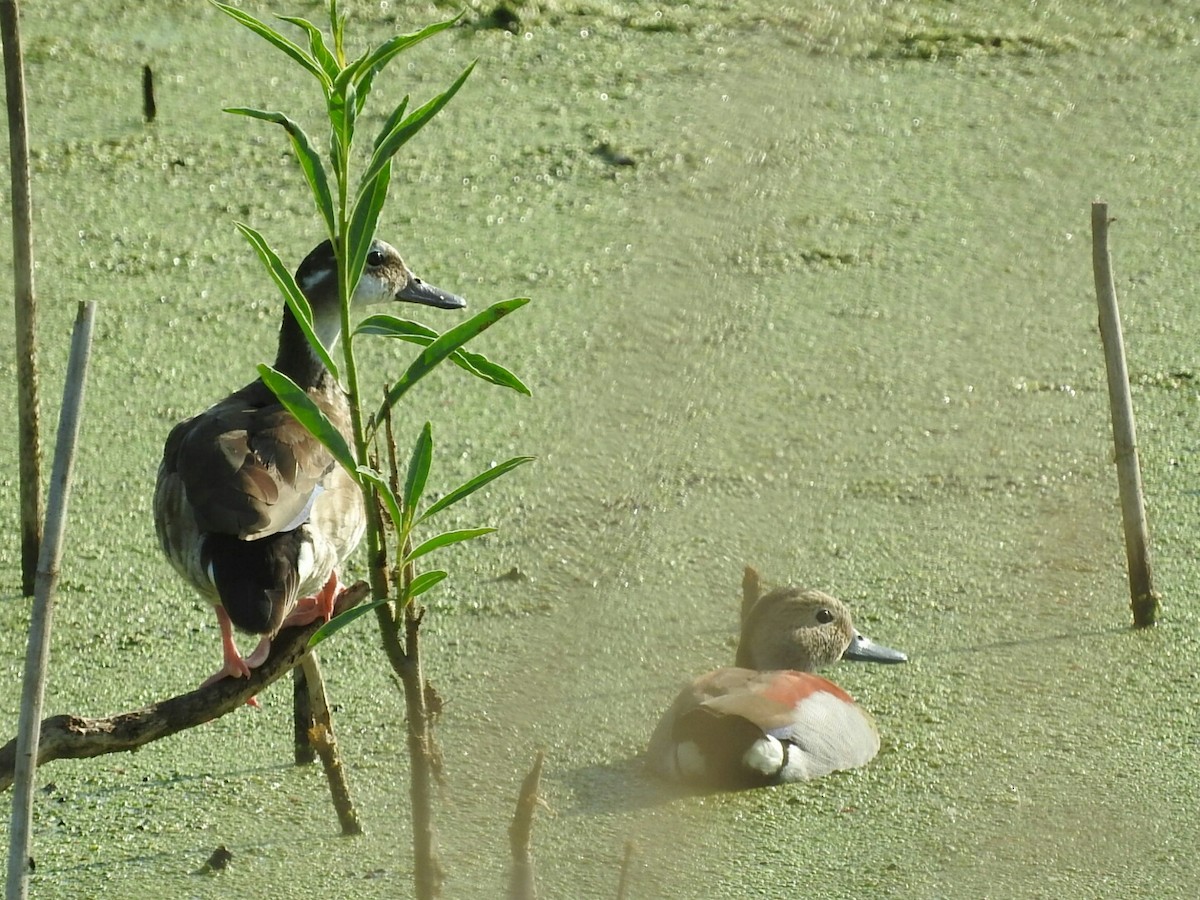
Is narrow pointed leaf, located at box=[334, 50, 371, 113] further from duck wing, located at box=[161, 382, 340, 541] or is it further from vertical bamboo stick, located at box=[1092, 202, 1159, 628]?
vertical bamboo stick, located at box=[1092, 202, 1159, 628]

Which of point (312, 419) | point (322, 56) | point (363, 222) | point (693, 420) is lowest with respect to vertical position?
point (693, 420)

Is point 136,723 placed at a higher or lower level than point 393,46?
lower

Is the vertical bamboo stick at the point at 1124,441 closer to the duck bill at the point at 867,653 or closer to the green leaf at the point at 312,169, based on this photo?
the duck bill at the point at 867,653

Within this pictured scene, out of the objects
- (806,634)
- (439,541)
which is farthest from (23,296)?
(439,541)

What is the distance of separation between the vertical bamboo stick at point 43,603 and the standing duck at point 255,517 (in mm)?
298

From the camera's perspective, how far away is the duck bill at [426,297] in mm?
3037

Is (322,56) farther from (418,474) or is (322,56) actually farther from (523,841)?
(523,841)

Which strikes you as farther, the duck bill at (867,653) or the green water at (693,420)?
the duck bill at (867,653)

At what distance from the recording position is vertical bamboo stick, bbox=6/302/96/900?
4.87 feet

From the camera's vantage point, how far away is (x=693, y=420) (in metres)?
3.83

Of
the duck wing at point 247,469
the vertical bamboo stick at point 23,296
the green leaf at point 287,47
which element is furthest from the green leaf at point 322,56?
the vertical bamboo stick at point 23,296

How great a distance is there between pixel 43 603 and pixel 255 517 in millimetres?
486

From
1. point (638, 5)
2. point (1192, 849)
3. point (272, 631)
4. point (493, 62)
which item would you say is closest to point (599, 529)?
point (1192, 849)

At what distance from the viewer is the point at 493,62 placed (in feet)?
16.9
